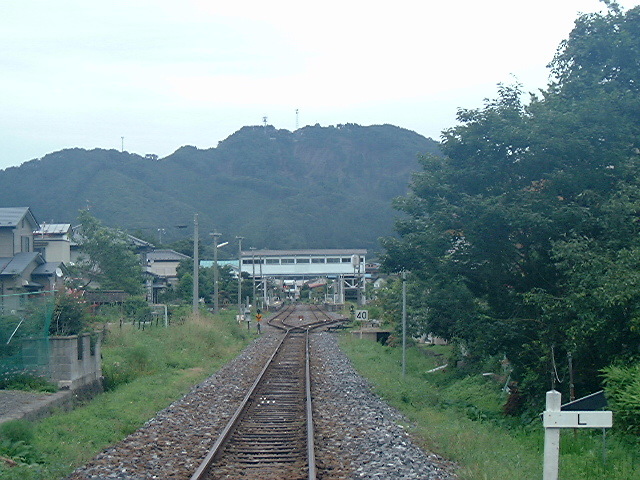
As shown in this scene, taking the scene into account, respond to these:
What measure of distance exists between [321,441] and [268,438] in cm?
97

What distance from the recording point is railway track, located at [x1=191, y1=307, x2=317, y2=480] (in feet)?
31.2

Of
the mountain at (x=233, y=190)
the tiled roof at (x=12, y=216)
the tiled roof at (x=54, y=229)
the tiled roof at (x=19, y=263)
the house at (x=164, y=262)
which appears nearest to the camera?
the tiled roof at (x=19, y=263)

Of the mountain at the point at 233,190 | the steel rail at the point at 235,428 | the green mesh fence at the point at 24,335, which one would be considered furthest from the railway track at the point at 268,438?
the mountain at the point at 233,190

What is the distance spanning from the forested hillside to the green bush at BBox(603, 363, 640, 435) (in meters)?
0.80

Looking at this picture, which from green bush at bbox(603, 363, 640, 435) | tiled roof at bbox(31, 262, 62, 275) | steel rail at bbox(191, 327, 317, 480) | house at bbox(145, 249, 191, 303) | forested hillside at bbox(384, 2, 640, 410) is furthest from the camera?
house at bbox(145, 249, 191, 303)

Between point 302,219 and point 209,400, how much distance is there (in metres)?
125

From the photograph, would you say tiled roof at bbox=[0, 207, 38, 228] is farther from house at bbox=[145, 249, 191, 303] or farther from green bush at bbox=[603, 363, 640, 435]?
house at bbox=[145, 249, 191, 303]

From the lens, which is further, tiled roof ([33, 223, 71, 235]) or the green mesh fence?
tiled roof ([33, 223, 71, 235])

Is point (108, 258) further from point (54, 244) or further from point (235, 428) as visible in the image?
point (235, 428)

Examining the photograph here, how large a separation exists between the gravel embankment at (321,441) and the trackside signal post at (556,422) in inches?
111

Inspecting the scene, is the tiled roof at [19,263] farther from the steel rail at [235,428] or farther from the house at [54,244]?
the steel rail at [235,428]

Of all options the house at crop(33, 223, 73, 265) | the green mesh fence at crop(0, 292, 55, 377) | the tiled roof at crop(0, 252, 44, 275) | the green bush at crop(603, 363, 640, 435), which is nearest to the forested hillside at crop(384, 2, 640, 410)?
the green bush at crop(603, 363, 640, 435)

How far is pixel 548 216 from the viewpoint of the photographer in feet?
46.5

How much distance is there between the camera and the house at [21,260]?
4000 centimetres
